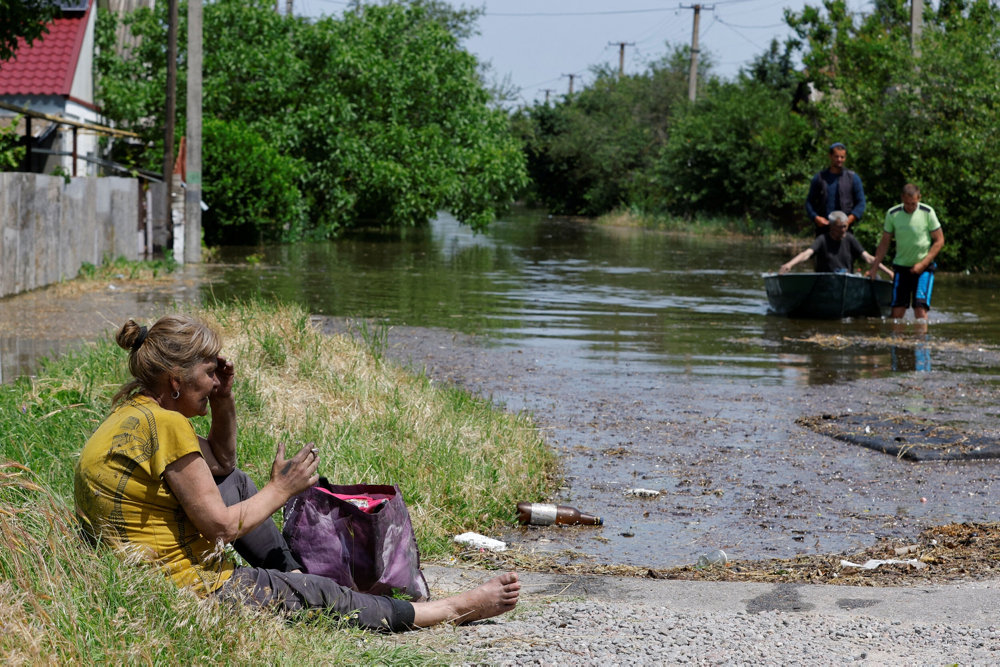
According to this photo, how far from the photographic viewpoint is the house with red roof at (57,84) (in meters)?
26.0

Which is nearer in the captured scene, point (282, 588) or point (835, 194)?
point (282, 588)

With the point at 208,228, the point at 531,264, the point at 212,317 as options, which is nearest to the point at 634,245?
the point at 531,264

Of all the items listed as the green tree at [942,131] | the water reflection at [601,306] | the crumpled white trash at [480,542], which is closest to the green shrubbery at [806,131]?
the green tree at [942,131]

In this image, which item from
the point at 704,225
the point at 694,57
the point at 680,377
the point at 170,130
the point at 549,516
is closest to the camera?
the point at 549,516

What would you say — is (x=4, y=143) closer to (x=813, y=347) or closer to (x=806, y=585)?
(x=813, y=347)

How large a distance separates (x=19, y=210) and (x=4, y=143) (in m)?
4.74

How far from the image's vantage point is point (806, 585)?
5762 millimetres

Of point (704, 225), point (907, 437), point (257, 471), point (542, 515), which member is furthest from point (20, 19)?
point (704, 225)

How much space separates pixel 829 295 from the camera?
17000 mm

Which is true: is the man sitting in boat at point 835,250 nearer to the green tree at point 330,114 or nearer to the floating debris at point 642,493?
the floating debris at point 642,493

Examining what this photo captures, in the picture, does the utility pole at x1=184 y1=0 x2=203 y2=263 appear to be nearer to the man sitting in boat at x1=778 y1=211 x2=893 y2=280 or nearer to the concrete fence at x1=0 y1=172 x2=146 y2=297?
the concrete fence at x1=0 y1=172 x2=146 y2=297

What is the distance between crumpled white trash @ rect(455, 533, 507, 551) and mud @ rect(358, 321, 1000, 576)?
118 millimetres

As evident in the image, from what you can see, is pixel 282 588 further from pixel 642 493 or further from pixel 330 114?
pixel 330 114

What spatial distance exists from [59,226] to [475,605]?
14.3 metres
